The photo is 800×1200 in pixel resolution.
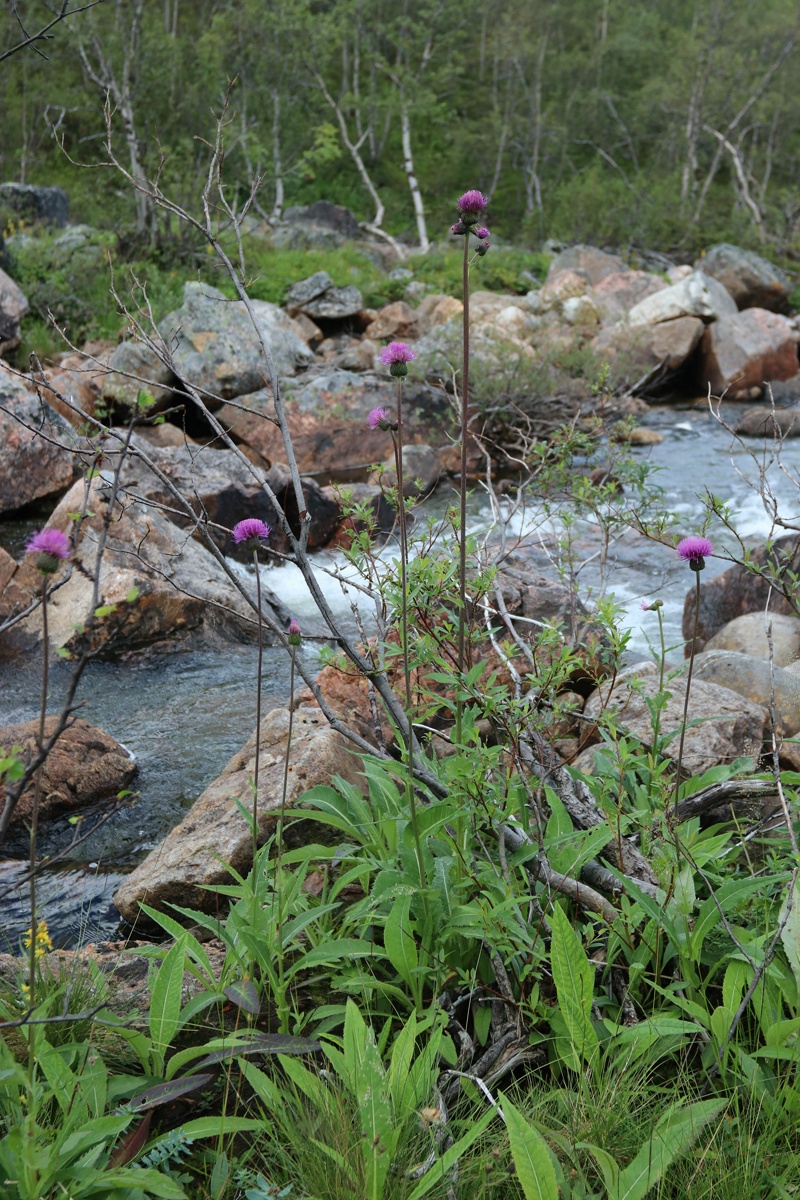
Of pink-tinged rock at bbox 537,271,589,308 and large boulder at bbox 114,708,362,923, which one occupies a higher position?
large boulder at bbox 114,708,362,923

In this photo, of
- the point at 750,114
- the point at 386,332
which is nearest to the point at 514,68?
the point at 750,114

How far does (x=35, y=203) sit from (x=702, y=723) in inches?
842

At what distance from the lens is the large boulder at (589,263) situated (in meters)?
22.8

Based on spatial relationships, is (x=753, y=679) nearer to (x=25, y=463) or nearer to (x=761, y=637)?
(x=761, y=637)

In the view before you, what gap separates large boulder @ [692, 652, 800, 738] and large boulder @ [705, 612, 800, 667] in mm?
578

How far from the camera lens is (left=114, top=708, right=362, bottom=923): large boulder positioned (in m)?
Answer: 3.15

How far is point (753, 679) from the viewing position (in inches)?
179

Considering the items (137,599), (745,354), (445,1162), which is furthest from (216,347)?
(445,1162)

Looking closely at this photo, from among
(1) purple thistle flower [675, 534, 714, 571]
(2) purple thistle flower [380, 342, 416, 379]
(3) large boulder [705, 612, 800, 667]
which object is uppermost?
(2) purple thistle flower [380, 342, 416, 379]

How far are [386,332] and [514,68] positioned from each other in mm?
25550

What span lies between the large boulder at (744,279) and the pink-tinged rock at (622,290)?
2522 millimetres

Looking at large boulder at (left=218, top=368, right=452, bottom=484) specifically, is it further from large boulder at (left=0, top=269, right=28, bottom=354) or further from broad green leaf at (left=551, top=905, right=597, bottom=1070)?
broad green leaf at (left=551, top=905, right=597, bottom=1070)

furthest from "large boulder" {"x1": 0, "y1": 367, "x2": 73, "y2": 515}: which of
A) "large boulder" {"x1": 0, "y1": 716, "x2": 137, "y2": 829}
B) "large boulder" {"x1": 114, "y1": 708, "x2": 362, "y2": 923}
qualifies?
"large boulder" {"x1": 114, "y1": 708, "x2": 362, "y2": 923}

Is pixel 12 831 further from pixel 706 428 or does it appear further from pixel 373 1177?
pixel 706 428
